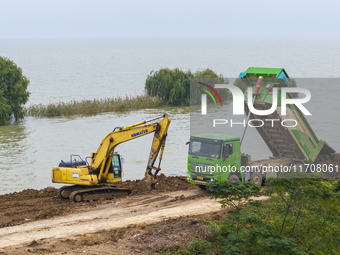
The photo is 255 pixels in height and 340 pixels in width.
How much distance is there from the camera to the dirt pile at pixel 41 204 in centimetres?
1775

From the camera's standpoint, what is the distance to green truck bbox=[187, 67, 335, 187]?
64.5 ft

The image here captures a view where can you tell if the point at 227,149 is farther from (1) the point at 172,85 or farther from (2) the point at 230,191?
(1) the point at 172,85

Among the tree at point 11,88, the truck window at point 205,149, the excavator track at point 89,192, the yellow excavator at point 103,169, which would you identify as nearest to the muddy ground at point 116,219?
the excavator track at point 89,192

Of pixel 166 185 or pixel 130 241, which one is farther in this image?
pixel 166 185

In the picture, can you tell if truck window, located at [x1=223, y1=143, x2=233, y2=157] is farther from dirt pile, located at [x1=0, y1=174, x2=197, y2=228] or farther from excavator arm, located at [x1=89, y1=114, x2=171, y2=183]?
dirt pile, located at [x1=0, y1=174, x2=197, y2=228]

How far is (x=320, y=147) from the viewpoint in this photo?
22.7m

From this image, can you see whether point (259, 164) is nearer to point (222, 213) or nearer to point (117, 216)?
point (222, 213)

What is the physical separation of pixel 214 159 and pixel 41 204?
7.59m

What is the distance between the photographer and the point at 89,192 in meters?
20.2

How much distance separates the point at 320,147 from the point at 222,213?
312 inches

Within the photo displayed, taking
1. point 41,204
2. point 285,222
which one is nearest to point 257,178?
point 285,222

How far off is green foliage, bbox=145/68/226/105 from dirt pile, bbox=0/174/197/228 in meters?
32.6

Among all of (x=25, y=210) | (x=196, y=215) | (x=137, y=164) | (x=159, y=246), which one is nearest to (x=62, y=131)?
(x=137, y=164)

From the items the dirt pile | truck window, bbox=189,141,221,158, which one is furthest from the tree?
truck window, bbox=189,141,221,158
